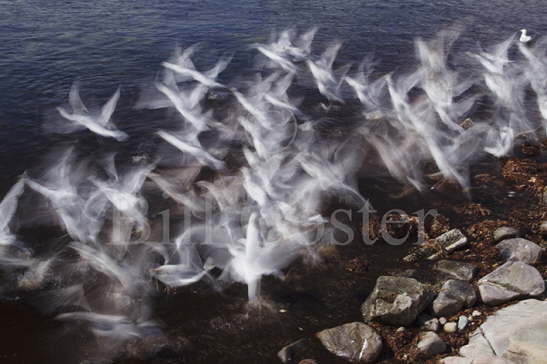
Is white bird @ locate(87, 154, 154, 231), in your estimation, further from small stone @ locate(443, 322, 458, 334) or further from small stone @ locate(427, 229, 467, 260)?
small stone @ locate(443, 322, 458, 334)

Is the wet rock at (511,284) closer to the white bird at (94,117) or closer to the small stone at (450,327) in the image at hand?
the small stone at (450,327)

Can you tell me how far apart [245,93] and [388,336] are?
1233cm

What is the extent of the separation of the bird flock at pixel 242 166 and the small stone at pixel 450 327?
3.41m

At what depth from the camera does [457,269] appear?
10.9 metres

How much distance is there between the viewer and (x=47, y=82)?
1933 centimetres

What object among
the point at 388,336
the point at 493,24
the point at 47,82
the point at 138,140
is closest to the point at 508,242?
the point at 388,336

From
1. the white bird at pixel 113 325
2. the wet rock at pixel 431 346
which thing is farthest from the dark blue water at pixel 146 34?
the wet rock at pixel 431 346

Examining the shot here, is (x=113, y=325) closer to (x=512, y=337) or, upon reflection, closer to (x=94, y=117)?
(x=512, y=337)

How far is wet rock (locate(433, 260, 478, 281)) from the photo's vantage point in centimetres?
1074

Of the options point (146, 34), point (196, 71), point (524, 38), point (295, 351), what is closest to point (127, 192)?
point (295, 351)

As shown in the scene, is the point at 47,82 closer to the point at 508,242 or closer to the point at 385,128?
the point at 385,128

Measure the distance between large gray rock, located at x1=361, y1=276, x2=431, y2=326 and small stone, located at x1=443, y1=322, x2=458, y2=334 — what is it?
1.79ft

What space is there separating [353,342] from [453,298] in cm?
226

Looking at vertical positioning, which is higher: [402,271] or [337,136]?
[337,136]
